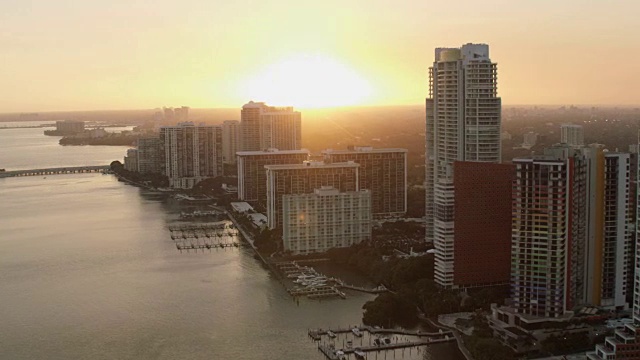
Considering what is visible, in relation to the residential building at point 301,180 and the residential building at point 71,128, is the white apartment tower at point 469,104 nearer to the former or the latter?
the residential building at point 301,180

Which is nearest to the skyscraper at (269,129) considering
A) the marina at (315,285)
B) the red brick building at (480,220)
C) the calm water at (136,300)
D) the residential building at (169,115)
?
the calm water at (136,300)

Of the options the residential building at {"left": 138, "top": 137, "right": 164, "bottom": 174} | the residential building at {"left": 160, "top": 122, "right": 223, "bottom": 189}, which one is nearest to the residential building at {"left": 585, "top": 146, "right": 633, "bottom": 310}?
the residential building at {"left": 160, "top": 122, "right": 223, "bottom": 189}

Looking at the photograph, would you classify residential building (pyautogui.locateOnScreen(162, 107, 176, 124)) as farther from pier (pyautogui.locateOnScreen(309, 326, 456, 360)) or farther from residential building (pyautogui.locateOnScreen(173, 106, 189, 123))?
pier (pyautogui.locateOnScreen(309, 326, 456, 360))

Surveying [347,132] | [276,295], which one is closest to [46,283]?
[276,295]

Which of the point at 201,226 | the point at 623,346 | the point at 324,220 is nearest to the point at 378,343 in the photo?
the point at 623,346

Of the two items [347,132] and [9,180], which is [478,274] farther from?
[347,132]

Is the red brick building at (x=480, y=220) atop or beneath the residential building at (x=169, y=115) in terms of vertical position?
beneath
